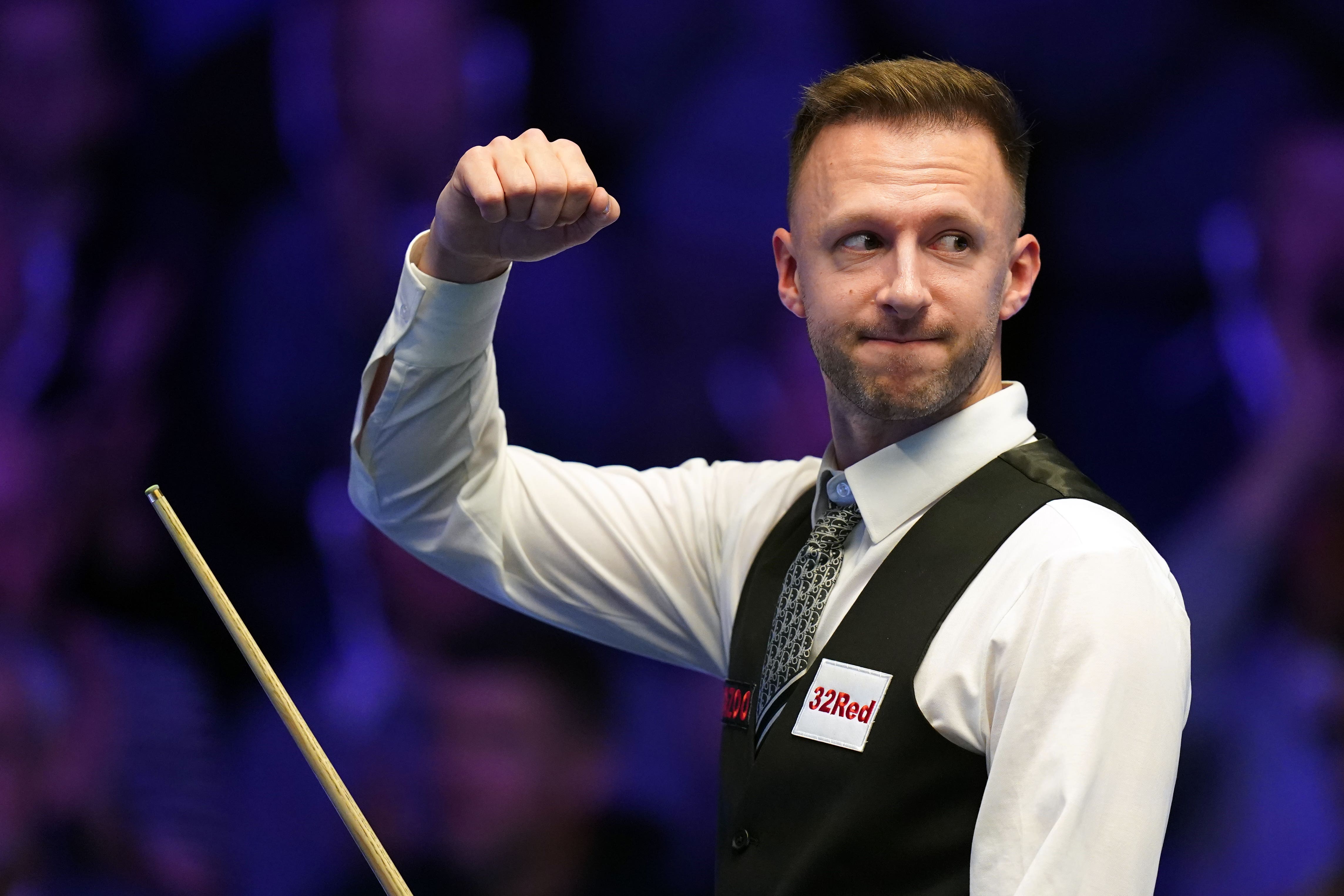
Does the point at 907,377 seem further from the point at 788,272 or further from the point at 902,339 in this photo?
the point at 788,272

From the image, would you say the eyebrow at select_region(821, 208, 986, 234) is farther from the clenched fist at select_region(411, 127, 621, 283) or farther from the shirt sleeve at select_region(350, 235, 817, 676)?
the shirt sleeve at select_region(350, 235, 817, 676)

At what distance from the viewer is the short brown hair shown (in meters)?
1.56

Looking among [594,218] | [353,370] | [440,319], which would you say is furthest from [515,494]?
[353,370]

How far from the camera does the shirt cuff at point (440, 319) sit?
5.71 feet

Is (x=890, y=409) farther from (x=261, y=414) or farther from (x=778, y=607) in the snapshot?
(x=261, y=414)

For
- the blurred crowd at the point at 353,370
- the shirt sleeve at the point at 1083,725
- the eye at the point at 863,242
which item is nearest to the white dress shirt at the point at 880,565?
the shirt sleeve at the point at 1083,725

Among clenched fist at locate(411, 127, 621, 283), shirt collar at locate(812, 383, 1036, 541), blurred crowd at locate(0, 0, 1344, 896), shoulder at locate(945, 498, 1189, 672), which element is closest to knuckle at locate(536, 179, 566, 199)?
clenched fist at locate(411, 127, 621, 283)

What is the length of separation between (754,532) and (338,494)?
1.41 meters

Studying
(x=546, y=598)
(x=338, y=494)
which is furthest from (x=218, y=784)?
(x=546, y=598)

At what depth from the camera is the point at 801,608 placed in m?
1.57

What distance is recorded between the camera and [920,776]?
52.7 inches

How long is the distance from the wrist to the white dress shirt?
0.05ft

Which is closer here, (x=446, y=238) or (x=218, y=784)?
(x=446, y=238)

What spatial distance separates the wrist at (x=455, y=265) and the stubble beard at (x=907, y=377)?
0.45 meters
